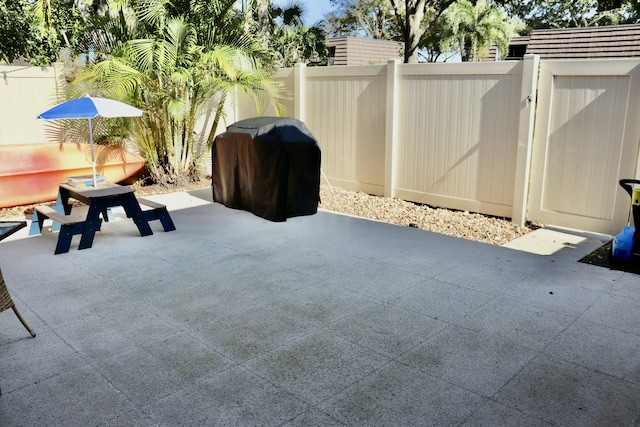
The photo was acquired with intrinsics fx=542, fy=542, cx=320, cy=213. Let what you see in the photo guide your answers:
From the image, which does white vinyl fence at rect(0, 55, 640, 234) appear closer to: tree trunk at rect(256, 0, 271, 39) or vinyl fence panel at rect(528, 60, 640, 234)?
vinyl fence panel at rect(528, 60, 640, 234)

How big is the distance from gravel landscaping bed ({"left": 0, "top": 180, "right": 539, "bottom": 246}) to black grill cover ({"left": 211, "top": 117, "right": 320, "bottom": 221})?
0.82m

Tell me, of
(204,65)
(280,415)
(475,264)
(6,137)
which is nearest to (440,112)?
(475,264)

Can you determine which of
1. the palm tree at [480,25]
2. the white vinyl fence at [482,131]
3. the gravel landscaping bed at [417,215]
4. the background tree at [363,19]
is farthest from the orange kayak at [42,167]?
the background tree at [363,19]

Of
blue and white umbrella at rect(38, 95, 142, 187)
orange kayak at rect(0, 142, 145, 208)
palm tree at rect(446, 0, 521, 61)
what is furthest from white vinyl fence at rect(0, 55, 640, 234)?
palm tree at rect(446, 0, 521, 61)

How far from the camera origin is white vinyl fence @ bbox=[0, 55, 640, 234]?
236 inches

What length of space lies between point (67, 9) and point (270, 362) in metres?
11.2

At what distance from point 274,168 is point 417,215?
204 cm

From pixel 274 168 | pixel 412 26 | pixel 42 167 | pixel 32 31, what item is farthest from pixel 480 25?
pixel 42 167

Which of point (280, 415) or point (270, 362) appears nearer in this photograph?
point (280, 415)

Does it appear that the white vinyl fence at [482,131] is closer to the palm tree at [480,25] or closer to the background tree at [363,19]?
the palm tree at [480,25]

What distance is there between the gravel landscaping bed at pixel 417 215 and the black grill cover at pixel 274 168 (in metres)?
0.82

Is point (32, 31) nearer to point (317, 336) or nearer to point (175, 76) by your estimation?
point (175, 76)

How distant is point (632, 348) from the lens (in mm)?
3479

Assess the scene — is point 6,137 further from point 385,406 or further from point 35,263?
point 385,406
